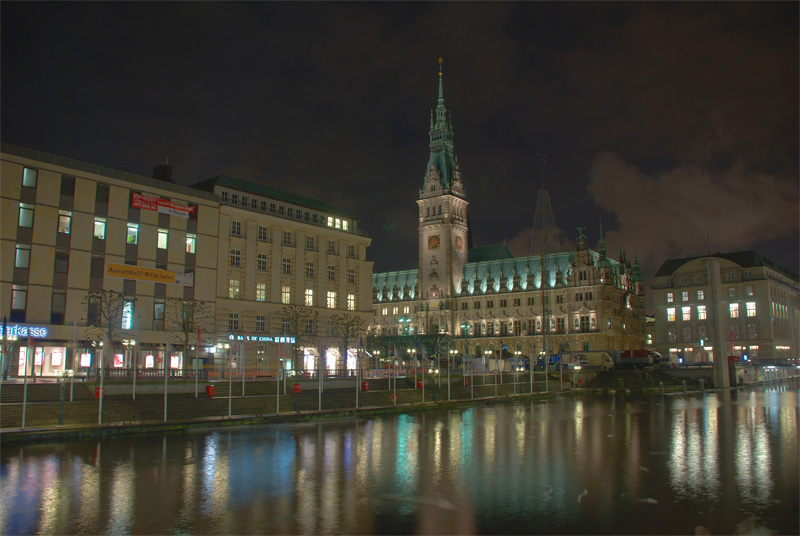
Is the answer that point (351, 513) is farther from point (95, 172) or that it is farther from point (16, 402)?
point (95, 172)

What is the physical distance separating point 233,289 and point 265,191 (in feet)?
54.7

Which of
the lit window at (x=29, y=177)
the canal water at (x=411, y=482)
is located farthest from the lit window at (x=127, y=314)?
the canal water at (x=411, y=482)

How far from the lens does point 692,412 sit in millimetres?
59656

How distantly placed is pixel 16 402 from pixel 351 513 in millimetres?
34270

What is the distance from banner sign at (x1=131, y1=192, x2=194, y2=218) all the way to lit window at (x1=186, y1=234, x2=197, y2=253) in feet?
8.61

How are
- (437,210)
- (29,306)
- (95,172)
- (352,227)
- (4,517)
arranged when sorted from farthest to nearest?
(437,210) → (352,227) → (95,172) → (29,306) → (4,517)

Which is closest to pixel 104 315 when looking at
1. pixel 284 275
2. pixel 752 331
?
pixel 284 275

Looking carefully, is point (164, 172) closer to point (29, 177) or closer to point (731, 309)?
point (29, 177)

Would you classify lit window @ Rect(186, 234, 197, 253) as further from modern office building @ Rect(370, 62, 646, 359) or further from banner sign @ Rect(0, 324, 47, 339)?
modern office building @ Rect(370, 62, 646, 359)

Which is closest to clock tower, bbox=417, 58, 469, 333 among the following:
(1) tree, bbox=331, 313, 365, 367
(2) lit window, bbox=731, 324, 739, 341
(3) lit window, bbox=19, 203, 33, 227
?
(2) lit window, bbox=731, 324, 739, 341

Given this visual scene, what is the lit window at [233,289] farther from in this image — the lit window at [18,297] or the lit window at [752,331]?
the lit window at [752,331]

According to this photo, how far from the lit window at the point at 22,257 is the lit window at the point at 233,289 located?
2421 centimetres

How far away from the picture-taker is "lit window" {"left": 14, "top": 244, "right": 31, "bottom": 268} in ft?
222

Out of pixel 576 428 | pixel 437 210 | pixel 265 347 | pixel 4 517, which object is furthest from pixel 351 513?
pixel 437 210
